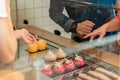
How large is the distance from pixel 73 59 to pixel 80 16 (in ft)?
1.01

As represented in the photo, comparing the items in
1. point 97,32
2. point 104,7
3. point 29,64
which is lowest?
point 29,64

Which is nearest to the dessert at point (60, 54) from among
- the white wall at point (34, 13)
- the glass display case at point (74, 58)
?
the glass display case at point (74, 58)

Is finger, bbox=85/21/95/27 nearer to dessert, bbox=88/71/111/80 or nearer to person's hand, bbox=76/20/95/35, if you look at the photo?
person's hand, bbox=76/20/95/35

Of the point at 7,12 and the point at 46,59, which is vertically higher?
the point at 7,12

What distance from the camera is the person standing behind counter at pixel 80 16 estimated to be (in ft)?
3.36

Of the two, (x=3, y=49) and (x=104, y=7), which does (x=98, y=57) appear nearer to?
(x=104, y=7)

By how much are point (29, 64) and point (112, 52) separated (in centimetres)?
37

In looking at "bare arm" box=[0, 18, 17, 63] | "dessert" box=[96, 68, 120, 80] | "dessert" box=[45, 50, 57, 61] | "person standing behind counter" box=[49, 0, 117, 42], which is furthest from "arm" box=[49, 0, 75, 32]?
"bare arm" box=[0, 18, 17, 63]

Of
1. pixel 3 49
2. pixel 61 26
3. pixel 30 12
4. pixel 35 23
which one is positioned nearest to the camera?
pixel 3 49

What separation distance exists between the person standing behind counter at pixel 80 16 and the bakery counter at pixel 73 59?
0.07 m

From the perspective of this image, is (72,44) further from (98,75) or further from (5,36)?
(5,36)

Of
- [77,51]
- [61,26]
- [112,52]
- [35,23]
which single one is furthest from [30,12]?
[112,52]

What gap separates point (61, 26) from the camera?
4.03 feet

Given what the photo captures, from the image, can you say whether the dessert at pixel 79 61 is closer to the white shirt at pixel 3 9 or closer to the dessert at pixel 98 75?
the dessert at pixel 98 75
